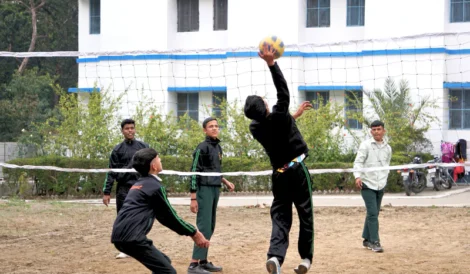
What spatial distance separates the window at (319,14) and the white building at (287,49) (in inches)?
1.4

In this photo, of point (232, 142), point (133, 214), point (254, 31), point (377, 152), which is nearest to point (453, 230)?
point (377, 152)

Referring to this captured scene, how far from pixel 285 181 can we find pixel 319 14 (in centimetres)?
2147

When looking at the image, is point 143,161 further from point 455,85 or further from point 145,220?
point 455,85

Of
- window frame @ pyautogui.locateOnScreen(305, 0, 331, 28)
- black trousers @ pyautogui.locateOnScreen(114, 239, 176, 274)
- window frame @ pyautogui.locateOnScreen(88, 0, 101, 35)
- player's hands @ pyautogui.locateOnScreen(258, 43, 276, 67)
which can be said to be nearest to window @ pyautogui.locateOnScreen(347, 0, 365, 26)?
window frame @ pyautogui.locateOnScreen(305, 0, 331, 28)

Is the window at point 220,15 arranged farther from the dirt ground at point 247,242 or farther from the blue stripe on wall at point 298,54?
the dirt ground at point 247,242

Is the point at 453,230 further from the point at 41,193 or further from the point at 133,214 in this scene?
the point at 41,193

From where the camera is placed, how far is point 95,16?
32.5 metres

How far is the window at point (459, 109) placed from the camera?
25.8m

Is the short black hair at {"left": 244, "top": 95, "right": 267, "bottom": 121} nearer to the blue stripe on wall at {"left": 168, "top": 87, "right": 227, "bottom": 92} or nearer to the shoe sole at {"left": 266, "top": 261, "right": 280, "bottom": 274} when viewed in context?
the shoe sole at {"left": 266, "top": 261, "right": 280, "bottom": 274}

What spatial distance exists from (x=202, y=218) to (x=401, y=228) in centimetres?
491

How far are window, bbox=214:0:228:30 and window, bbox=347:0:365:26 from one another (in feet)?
15.5

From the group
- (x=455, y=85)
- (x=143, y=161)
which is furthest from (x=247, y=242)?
(x=455, y=85)

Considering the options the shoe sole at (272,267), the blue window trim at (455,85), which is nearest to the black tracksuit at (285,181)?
the shoe sole at (272,267)

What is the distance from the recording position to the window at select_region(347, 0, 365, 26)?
27969mm
